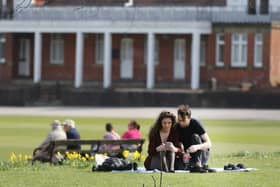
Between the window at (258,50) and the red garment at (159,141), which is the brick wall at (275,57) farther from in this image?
the red garment at (159,141)

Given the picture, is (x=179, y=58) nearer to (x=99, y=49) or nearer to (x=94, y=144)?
(x=99, y=49)

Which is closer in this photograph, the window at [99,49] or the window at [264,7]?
the window at [264,7]

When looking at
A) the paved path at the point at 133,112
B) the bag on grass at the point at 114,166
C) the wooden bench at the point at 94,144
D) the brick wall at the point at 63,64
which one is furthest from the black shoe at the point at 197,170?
the brick wall at the point at 63,64

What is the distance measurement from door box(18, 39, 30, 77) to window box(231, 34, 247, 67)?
1396 cm

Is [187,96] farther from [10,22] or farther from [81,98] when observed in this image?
[10,22]

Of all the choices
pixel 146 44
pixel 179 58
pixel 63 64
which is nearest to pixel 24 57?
pixel 63 64

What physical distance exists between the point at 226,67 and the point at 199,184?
52138 mm

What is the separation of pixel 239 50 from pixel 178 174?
51655 millimetres

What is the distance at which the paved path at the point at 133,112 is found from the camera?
176 feet

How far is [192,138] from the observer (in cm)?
1961

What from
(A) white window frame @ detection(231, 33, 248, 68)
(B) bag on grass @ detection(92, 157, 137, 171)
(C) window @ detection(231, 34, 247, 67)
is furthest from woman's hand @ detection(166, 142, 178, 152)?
(C) window @ detection(231, 34, 247, 67)

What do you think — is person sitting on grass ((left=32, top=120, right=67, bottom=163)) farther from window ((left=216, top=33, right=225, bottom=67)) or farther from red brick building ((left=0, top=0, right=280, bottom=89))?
window ((left=216, top=33, right=225, bottom=67))

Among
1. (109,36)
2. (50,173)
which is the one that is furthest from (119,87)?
(50,173)

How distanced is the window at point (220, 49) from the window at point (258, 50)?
2.03 m
